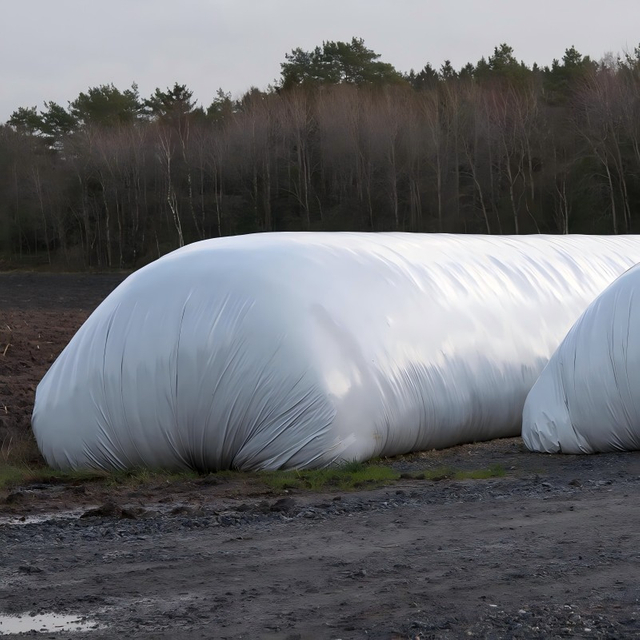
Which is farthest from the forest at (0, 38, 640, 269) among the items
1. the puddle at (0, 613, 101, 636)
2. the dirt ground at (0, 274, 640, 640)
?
the puddle at (0, 613, 101, 636)

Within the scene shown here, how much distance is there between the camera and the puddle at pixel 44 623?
5234 millimetres

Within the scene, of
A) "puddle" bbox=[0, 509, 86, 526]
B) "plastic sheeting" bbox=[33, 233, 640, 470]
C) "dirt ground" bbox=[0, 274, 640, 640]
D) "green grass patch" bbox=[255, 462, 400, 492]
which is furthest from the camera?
"plastic sheeting" bbox=[33, 233, 640, 470]

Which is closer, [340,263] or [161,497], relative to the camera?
[161,497]

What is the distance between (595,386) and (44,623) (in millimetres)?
6903

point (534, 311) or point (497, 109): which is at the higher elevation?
point (497, 109)

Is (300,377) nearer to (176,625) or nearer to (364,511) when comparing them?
(364,511)

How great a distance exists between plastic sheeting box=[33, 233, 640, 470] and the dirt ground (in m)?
0.72

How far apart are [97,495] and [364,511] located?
2769mm

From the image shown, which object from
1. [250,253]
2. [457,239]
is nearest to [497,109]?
[457,239]

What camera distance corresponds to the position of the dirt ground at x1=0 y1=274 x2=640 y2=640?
5.17 m

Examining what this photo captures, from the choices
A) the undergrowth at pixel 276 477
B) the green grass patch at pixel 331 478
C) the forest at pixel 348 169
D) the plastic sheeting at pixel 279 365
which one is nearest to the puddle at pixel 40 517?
the undergrowth at pixel 276 477

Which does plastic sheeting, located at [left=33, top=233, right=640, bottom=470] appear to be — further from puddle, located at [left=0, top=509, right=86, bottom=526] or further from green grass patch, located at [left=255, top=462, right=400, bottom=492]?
puddle, located at [left=0, top=509, right=86, bottom=526]

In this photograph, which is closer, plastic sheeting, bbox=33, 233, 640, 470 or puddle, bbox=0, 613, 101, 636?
puddle, bbox=0, 613, 101, 636

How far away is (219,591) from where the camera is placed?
5.82 metres
